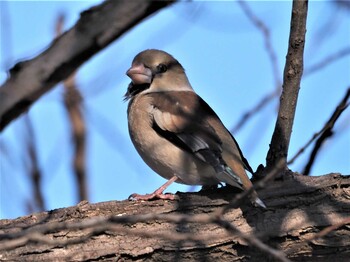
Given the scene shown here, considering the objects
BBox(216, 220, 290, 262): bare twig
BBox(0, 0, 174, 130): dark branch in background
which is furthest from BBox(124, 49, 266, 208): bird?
BBox(216, 220, 290, 262): bare twig

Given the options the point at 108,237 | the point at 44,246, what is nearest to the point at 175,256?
the point at 108,237

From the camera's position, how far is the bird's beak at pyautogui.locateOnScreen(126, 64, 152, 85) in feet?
16.0

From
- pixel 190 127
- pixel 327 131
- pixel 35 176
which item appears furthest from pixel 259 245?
pixel 35 176

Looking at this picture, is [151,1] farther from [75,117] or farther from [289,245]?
[75,117]

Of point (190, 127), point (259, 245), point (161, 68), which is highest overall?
point (161, 68)

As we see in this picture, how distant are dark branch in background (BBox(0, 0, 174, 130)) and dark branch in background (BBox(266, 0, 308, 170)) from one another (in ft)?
2.06

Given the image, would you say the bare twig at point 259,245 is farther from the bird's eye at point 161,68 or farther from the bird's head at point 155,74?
the bird's eye at point 161,68

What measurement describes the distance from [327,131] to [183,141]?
2.67 ft

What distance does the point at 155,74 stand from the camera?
500 centimetres

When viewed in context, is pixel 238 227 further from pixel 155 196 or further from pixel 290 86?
pixel 290 86

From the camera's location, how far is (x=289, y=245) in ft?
11.4

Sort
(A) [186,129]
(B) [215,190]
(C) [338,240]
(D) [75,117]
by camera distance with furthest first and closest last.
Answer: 1. (D) [75,117]
2. (A) [186,129]
3. (B) [215,190]
4. (C) [338,240]

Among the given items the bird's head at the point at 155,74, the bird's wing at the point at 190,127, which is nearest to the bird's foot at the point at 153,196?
the bird's wing at the point at 190,127

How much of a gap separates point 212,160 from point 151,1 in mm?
961
